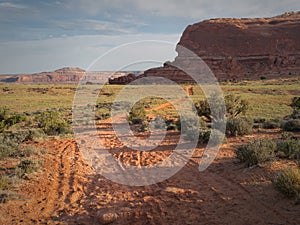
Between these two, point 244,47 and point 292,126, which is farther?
point 244,47

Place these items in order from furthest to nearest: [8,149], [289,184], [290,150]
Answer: [8,149] → [290,150] → [289,184]

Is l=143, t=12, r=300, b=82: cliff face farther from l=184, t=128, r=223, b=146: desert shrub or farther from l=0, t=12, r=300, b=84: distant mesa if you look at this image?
l=184, t=128, r=223, b=146: desert shrub

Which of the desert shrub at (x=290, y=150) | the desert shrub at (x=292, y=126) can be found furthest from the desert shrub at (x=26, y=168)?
the desert shrub at (x=292, y=126)

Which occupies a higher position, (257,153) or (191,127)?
(191,127)

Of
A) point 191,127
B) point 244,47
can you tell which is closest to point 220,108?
point 191,127

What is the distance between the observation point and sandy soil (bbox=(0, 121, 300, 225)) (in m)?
4.89

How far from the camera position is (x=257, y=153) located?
7258 mm

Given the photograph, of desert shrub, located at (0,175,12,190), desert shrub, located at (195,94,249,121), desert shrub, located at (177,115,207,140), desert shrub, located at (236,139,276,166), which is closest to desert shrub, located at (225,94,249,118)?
desert shrub, located at (195,94,249,121)

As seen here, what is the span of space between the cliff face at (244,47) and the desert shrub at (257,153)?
57832mm

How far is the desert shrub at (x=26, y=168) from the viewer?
709cm

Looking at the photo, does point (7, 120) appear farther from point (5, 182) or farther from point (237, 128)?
point (237, 128)

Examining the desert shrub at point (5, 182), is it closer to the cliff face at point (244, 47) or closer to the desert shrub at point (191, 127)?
the desert shrub at point (191, 127)

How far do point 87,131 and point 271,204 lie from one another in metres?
11.2

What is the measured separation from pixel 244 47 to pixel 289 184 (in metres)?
80.2
